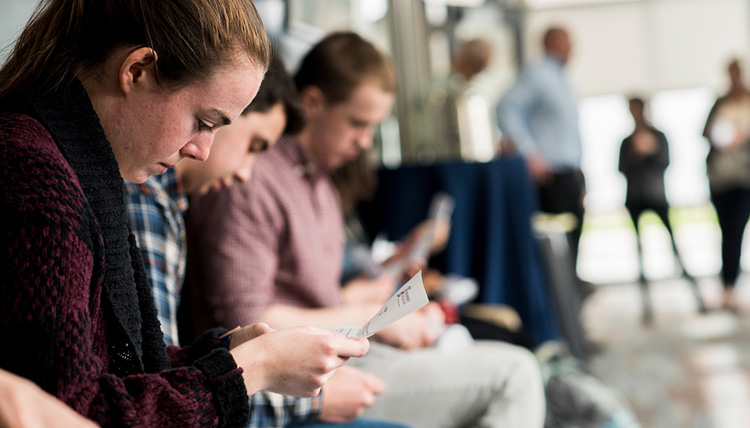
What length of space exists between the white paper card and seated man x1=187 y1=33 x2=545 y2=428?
475mm

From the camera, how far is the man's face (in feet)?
5.17

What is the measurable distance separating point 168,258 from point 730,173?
4112mm

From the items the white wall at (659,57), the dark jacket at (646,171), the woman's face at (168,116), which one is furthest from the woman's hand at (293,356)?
the white wall at (659,57)

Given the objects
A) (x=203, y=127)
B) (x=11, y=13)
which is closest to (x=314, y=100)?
(x=11, y=13)

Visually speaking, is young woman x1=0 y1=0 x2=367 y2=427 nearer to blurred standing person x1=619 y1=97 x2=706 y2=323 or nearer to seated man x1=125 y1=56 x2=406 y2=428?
seated man x1=125 y1=56 x2=406 y2=428

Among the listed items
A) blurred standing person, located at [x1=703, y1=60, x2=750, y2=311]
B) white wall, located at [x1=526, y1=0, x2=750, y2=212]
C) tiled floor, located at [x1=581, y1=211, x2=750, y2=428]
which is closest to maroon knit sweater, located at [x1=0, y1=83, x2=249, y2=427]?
tiled floor, located at [x1=581, y1=211, x2=750, y2=428]

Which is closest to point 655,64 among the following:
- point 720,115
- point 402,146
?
point 720,115

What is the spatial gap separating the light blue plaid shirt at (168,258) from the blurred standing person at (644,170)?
3.87m

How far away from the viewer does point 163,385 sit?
0.64 meters

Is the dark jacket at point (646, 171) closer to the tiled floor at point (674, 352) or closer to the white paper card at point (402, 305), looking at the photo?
the tiled floor at point (674, 352)

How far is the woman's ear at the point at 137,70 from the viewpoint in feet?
2.17

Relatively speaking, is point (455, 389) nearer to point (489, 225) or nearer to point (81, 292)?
point (81, 292)

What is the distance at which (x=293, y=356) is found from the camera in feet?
2.33

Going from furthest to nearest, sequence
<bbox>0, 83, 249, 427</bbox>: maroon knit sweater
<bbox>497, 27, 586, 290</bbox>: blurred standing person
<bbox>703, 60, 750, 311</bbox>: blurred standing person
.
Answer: <bbox>703, 60, 750, 311</bbox>: blurred standing person, <bbox>497, 27, 586, 290</bbox>: blurred standing person, <bbox>0, 83, 249, 427</bbox>: maroon knit sweater
